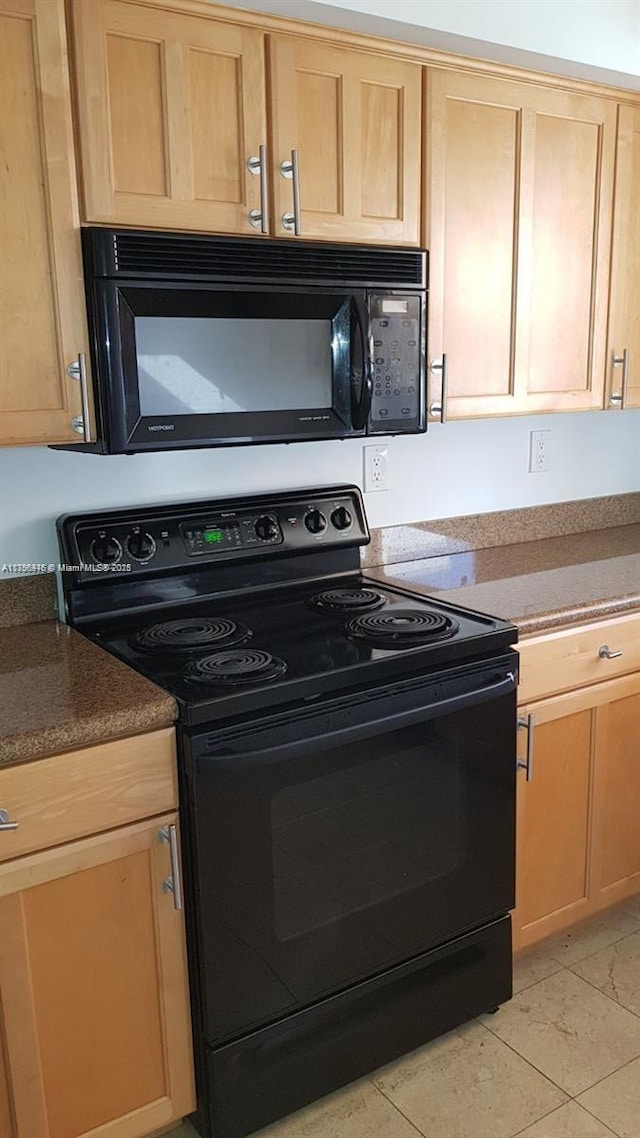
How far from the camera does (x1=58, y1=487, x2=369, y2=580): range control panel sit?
6.26ft

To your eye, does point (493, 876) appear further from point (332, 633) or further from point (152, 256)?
point (152, 256)

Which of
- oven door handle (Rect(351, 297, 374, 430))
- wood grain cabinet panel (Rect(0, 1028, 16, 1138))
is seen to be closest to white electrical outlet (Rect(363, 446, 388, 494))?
oven door handle (Rect(351, 297, 374, 430))

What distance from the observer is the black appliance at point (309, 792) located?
1553 millimetres

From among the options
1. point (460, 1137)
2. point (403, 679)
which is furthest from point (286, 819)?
point (460, 1137)

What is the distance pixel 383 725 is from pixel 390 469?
0.91 metres

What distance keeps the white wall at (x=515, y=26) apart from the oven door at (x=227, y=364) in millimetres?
503

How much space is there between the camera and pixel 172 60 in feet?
5.32

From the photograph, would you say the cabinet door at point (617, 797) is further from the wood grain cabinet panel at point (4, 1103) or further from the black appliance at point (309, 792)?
the wood grain cabinet panel at point (4, 1103)

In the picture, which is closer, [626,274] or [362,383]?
[362,383]

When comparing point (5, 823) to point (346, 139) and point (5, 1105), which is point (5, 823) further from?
point (346, 139)

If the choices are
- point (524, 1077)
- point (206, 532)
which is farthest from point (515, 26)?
point (524, 1077)

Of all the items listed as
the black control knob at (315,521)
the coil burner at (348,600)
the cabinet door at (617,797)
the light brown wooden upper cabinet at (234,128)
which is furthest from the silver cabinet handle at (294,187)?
the cabinet door at (617,797)

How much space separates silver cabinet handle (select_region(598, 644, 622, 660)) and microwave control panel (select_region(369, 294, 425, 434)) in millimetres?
652

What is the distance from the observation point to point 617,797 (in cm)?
219
